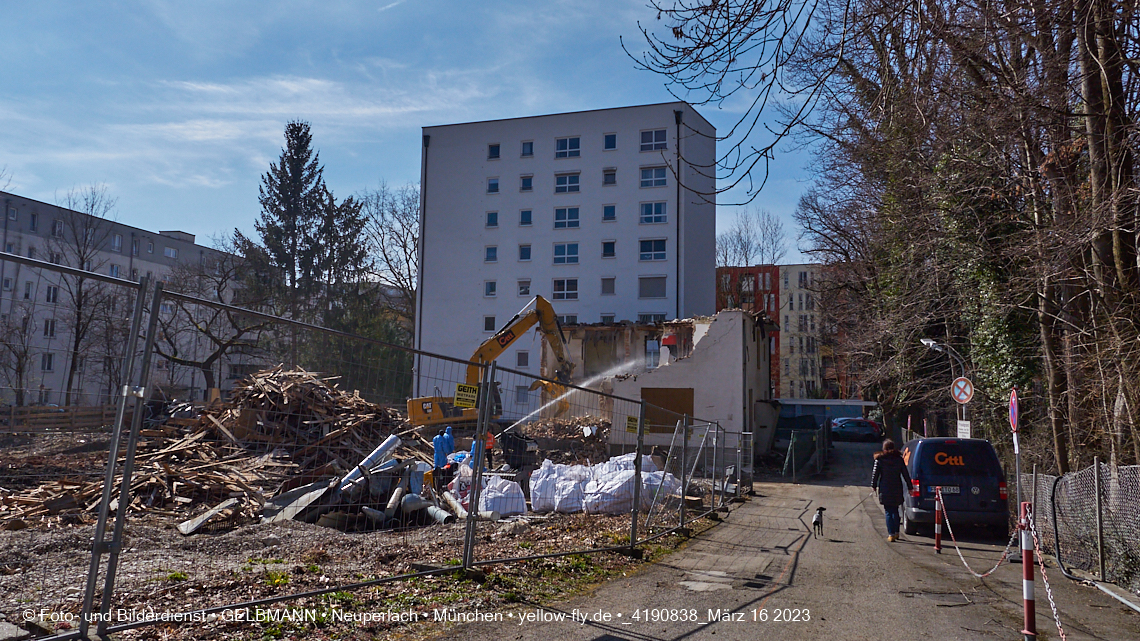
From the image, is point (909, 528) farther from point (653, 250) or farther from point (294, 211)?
point (294, 211)

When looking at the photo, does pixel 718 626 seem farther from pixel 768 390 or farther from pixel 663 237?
pixel 663 237

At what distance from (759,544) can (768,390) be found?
30.6 metres

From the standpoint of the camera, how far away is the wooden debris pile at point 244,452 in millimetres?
6516

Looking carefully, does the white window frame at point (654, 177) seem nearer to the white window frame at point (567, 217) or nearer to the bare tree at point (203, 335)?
the white window frame at point (567, 217)

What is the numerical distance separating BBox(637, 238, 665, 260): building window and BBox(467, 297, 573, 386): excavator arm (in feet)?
81.5

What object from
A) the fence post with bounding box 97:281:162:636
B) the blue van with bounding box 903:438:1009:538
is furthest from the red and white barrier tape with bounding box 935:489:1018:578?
the fence post with bounding box 97:281:162:636

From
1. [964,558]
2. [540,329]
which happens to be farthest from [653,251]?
[964,558]

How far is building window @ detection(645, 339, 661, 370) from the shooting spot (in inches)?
1566

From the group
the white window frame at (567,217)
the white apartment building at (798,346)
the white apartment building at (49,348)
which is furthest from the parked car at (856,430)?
the white apartment building at (49,348)

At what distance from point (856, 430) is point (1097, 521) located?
137 ft

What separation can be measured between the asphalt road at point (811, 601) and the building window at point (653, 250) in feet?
126

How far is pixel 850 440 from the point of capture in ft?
160

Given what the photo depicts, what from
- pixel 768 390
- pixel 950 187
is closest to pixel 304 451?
pixel 950 187

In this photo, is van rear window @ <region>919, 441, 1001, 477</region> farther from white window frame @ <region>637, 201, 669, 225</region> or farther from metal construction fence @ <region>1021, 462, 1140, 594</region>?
white window frame @ <region>637, 201, 669, 225</region>
